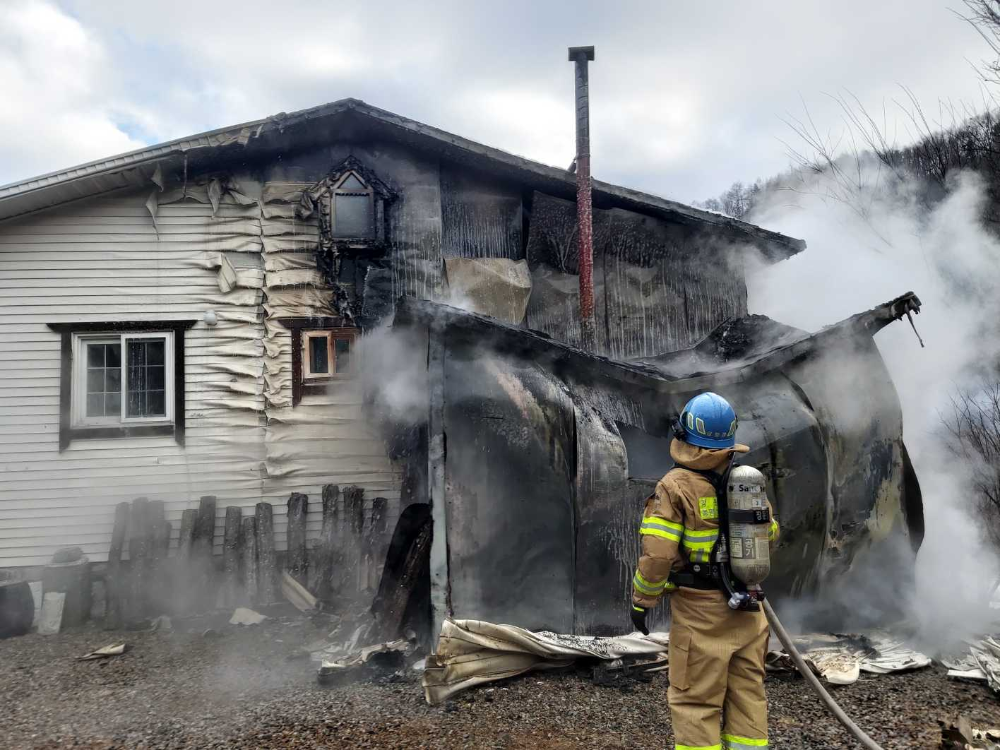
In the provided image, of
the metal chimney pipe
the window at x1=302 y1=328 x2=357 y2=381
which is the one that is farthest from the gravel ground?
the metal chimney pipe

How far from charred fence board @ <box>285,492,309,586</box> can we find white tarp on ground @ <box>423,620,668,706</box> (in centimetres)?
313

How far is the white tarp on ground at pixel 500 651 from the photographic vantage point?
4242 mm

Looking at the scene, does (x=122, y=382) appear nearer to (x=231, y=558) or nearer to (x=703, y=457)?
(x=231, y=558)

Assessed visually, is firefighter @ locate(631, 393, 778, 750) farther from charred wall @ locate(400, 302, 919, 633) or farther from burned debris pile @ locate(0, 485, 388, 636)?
burned debris pile @ locate(0, 485, 388, 636)

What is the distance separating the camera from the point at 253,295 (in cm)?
713

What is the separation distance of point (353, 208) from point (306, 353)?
1.80 metres

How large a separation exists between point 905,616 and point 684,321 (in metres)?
3.82

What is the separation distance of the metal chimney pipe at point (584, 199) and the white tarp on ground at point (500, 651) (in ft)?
11.2

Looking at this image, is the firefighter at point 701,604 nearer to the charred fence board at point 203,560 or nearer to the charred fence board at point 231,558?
the charred fence board at point 231,558

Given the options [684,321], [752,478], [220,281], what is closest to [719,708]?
[752,478]

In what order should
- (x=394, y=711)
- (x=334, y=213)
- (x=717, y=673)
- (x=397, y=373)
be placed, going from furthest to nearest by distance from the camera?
(x=334, y=213)
(x=397, y=373)
(x=394, y=711)
(x=717, y=673)

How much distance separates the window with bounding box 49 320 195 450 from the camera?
694 cm

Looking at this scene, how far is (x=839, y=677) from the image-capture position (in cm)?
435

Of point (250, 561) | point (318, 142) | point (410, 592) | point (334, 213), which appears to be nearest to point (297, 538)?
point (250, 561)
